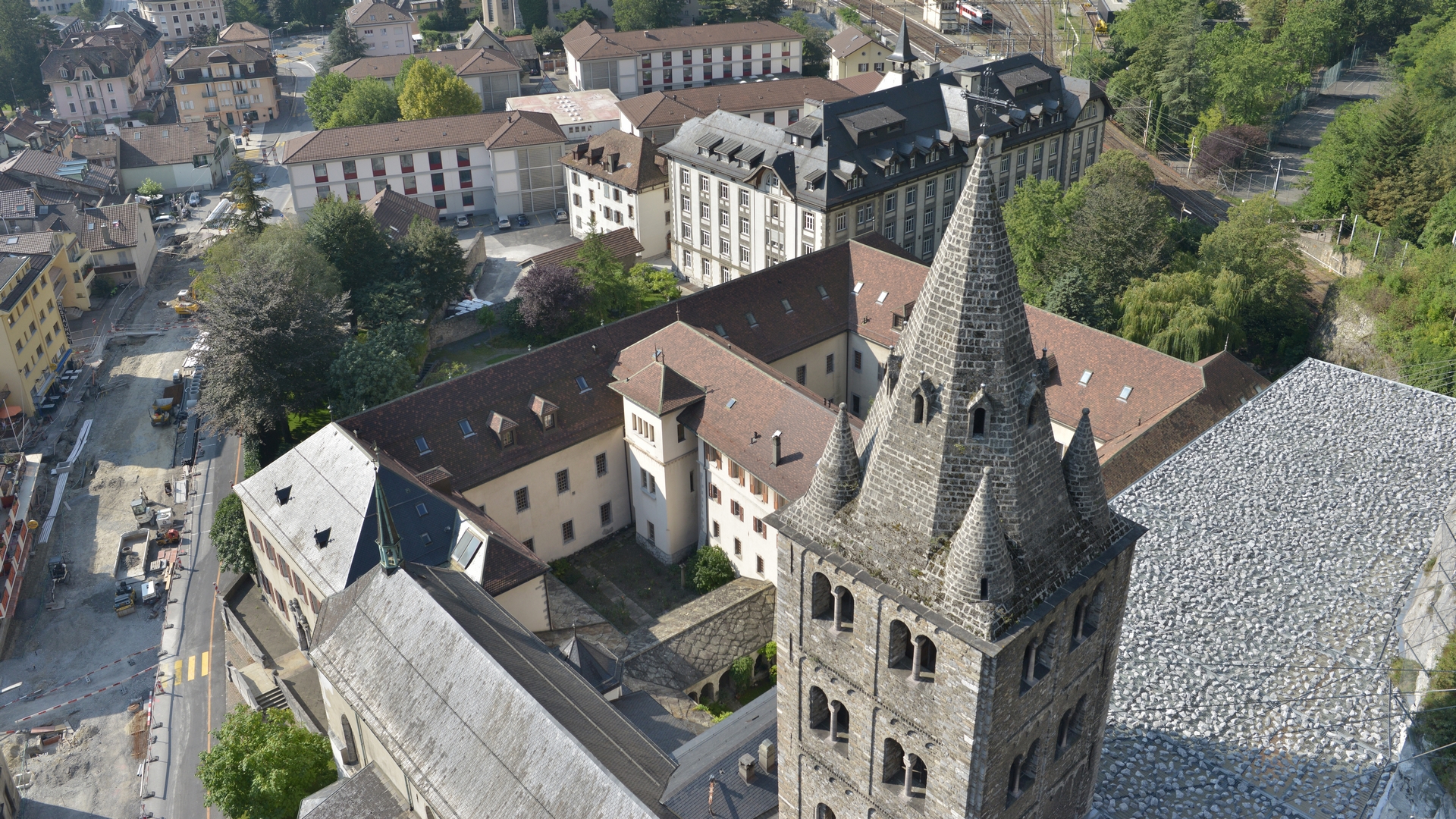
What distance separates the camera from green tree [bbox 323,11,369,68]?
173m

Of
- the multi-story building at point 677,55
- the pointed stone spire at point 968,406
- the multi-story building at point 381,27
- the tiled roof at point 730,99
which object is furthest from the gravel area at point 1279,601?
the multi-story building at point 381,27

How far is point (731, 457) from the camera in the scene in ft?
191

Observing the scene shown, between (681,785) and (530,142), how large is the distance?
92.6 meters

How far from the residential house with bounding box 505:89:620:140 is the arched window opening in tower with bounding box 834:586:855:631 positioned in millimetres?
106677

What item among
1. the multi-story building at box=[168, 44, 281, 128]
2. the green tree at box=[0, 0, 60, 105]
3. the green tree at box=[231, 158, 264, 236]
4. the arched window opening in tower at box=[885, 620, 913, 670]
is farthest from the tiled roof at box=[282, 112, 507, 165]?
the arched window opening in tower at box=[885, 620, 913, 670]

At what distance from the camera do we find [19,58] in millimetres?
173375

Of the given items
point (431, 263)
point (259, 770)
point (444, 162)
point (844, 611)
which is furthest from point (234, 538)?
point (444, 162)

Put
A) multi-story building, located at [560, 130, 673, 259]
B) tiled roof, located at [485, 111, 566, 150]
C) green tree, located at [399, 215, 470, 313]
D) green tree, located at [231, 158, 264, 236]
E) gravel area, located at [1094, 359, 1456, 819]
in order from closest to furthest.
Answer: gravel area, located at [1094, 359, 1456, 819]
green tree, located at [399, 215, 470, 313]
green tree, located at [231, 158, 264, 236]
multi-story building, located at [560, 130, 673, 259]
tiled roof, located at [485, 111, 566, 150]

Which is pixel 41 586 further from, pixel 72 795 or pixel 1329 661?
pixel 1329 661

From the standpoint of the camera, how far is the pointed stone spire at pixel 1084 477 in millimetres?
24094

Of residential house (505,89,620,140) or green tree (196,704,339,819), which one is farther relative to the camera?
residential house (505,89,620,140)

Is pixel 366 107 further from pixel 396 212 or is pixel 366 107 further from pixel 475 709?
pixel 475 709

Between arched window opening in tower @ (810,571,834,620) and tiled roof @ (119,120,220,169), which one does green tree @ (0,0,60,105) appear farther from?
arched window opening in tower @ (810,571,834,620)

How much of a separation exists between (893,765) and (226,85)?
16820 cm
